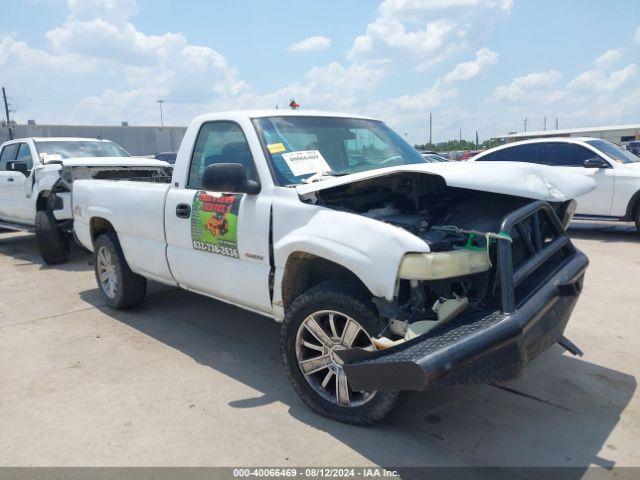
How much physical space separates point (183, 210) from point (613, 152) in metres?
8.22

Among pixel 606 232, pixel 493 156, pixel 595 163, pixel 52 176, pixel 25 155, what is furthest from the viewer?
pixel 493 156

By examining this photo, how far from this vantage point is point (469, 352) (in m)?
2.57

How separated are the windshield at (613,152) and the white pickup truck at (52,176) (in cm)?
740

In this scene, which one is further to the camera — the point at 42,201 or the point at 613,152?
the point at 613,152

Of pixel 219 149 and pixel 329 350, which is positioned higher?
pixel 219 149

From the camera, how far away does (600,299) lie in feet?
18.7

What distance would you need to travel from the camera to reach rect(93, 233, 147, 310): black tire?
554 centimetres

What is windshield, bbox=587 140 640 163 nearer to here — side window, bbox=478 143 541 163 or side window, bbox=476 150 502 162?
side window, bbox=478 143 541 163

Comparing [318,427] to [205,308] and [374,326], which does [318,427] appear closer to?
[374,326]

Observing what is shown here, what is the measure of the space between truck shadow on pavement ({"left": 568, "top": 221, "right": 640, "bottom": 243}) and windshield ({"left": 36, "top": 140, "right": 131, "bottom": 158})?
842 centimetres

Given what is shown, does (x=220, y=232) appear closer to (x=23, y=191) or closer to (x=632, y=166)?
(x=23, y=191)

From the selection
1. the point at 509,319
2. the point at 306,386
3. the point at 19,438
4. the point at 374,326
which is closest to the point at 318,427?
the point at 306,386

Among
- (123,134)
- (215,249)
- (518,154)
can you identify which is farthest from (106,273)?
(123,134)

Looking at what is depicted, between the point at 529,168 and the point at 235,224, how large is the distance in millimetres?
2013
